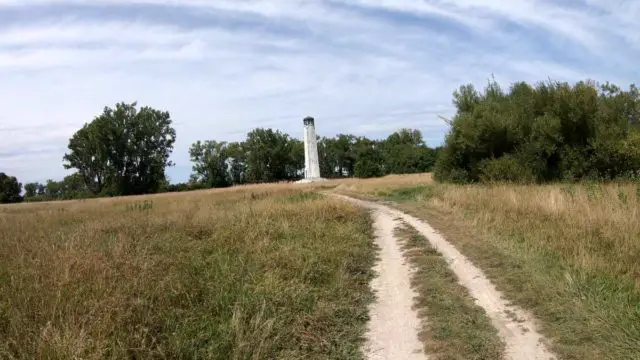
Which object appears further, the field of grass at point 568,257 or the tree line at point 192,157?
the tree line at point 192,157

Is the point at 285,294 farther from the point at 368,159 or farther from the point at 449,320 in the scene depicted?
the point at 368,159

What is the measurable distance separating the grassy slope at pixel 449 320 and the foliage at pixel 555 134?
53.3 ft

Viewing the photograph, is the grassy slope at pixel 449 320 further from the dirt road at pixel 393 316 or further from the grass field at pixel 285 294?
the dirt road at pixel 393 316

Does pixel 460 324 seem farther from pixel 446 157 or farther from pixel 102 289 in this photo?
pixel 446 157

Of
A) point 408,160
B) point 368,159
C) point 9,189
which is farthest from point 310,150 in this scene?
point 9,189

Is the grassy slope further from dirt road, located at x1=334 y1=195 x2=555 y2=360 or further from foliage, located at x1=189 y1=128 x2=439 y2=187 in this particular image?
foliage, located at x1=189 y1=128 x2=439 y2=187

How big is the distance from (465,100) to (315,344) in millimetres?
28831

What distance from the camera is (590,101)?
73.9 ft

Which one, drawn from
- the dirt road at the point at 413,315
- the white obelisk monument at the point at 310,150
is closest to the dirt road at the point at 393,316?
the dirt road at the point at 413,315

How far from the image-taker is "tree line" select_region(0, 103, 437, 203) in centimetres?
7719

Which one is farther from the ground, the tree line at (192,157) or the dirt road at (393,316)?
the tree line at (192,157)

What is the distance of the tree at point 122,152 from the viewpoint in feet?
251

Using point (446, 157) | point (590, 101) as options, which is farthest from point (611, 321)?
point (446, 157)

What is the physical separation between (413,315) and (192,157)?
96109 mm
